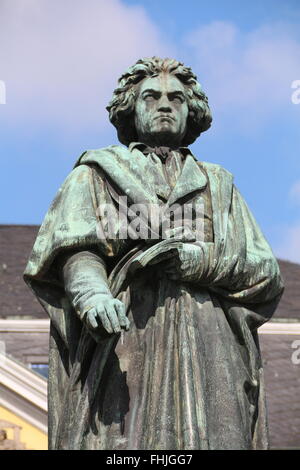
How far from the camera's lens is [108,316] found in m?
8.80

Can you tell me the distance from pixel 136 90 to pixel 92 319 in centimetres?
178

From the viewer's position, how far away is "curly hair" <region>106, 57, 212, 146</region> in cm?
1008

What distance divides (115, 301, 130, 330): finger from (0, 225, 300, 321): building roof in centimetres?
2709

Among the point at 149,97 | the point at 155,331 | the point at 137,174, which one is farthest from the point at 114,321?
the point at 149,97

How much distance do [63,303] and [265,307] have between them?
3.70 feet

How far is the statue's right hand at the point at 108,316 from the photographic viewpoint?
28.8ft

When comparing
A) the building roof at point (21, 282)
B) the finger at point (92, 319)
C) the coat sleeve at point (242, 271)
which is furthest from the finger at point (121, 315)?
the building roof at point (21, 282)

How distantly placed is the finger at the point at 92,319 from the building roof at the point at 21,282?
27.0m

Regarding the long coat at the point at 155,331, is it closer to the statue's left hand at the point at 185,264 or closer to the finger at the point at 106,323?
the statue's left hand at the point at 185,264

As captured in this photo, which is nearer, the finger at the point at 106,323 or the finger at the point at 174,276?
the finger at the point at 106,323

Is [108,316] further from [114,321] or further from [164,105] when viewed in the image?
[164,105]
